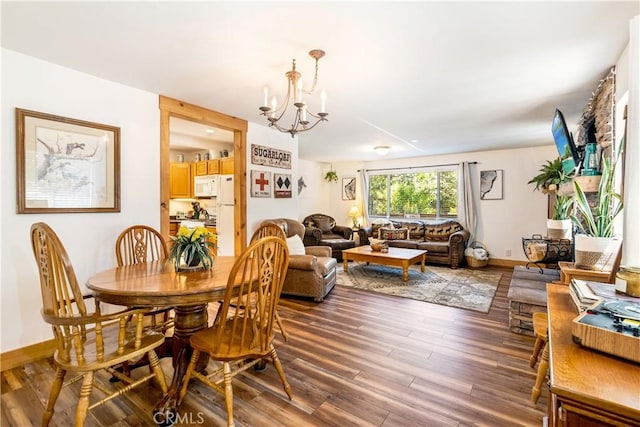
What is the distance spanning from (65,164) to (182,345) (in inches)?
73.2

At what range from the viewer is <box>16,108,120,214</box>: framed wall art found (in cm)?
229

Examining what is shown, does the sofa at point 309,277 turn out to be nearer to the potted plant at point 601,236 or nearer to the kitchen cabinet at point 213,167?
the kitchen cabinet at point 213,167

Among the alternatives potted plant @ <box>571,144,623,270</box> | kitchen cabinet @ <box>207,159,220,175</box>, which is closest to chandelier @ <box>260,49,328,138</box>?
kitchen cabinet @ <box>207,159,220,175</box>

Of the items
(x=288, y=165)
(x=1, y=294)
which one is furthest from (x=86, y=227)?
(x=288, y=165)

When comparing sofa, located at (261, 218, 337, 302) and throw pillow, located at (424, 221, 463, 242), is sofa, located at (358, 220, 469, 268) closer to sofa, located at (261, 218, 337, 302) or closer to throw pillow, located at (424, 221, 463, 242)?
throw pillow, located at (424, 221, 463, 242)

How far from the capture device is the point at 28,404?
1.78 meters

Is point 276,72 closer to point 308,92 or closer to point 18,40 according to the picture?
point 308,92

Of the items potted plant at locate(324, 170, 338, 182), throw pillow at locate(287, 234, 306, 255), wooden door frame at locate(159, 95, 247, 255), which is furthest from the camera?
potted plant at locate(324, 170, 338, 182)

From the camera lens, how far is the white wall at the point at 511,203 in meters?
5.66

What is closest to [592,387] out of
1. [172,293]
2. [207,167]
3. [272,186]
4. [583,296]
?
[583,296]

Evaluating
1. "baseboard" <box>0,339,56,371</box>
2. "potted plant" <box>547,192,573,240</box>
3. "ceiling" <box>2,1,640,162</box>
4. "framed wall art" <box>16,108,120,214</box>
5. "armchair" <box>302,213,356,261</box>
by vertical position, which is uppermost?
"ceiling" <box>2,1,640,162</box>

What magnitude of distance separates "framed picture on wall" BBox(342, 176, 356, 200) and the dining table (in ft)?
19.2

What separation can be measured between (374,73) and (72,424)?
3110 mm

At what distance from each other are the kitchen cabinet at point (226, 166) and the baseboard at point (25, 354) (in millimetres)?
3031
